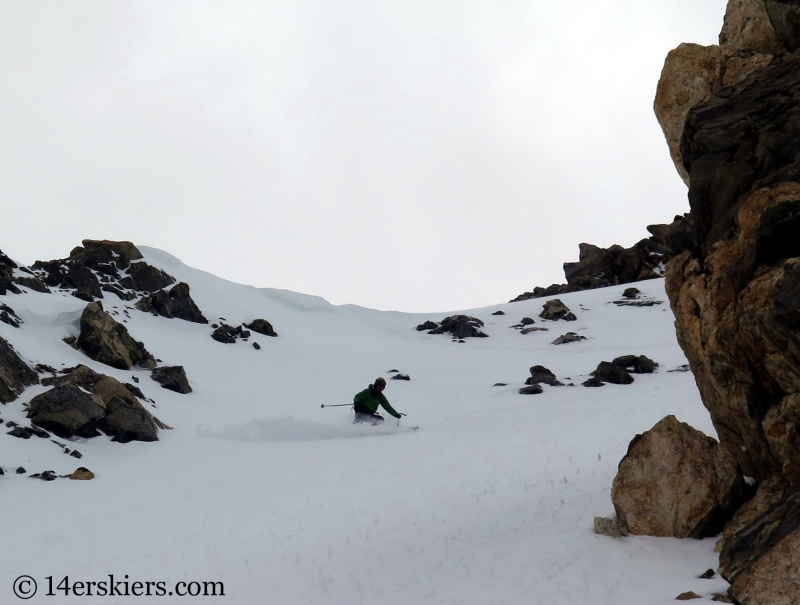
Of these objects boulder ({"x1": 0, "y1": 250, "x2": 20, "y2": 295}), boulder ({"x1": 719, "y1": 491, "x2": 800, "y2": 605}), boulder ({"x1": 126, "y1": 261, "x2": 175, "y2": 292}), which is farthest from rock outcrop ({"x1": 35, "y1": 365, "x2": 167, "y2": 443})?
boulder ({"x1": 126, "y1": 261, "x2": 175, "y2": 292})

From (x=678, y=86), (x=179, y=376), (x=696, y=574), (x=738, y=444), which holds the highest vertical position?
(x=678, y=86)

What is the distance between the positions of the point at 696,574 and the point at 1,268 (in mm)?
31688

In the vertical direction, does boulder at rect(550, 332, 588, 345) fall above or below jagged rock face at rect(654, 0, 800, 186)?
below

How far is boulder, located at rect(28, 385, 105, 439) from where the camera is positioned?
18078mm

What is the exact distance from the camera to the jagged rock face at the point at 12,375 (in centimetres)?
1842

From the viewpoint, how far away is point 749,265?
809 centimetres

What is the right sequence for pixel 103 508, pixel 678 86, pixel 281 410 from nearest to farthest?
pixel 678 86
pixel 103 508
pixel 281 410

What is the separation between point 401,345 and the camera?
45.7 m

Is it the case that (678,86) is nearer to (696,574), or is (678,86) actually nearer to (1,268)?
(696,574)

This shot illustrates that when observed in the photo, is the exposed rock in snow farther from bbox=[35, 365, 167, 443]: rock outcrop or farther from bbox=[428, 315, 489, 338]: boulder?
bbox=[428, 315, 489, 338]: boulder

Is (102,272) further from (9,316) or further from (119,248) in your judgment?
(9,316)

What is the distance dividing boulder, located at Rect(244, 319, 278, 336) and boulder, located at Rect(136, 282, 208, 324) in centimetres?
315

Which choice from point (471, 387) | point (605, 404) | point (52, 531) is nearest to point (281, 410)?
point (471, 387)

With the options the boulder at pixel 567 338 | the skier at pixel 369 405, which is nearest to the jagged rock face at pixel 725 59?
the skier at pixel 369 405
